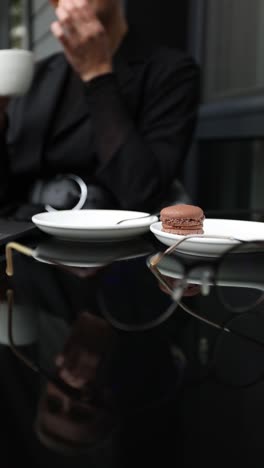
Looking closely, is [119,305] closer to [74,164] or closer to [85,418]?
[85,418]

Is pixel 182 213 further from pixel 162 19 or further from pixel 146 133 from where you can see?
pixel 162 19

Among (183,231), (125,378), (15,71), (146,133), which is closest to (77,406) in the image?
(125,378)

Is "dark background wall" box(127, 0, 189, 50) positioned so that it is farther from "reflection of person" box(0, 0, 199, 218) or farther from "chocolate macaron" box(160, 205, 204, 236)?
"chocolate macaron" box(160, 205, 204, 236)

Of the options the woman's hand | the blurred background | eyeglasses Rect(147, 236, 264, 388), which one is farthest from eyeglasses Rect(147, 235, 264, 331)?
the blurred background

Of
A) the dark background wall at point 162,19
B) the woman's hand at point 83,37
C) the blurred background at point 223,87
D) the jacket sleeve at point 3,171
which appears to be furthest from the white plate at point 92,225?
the dark background wall at point 162,19

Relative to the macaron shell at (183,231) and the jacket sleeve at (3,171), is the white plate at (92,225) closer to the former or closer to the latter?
the macaron shell at (183,231)

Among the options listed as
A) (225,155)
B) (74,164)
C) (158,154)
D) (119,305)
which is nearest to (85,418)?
(119,305)
